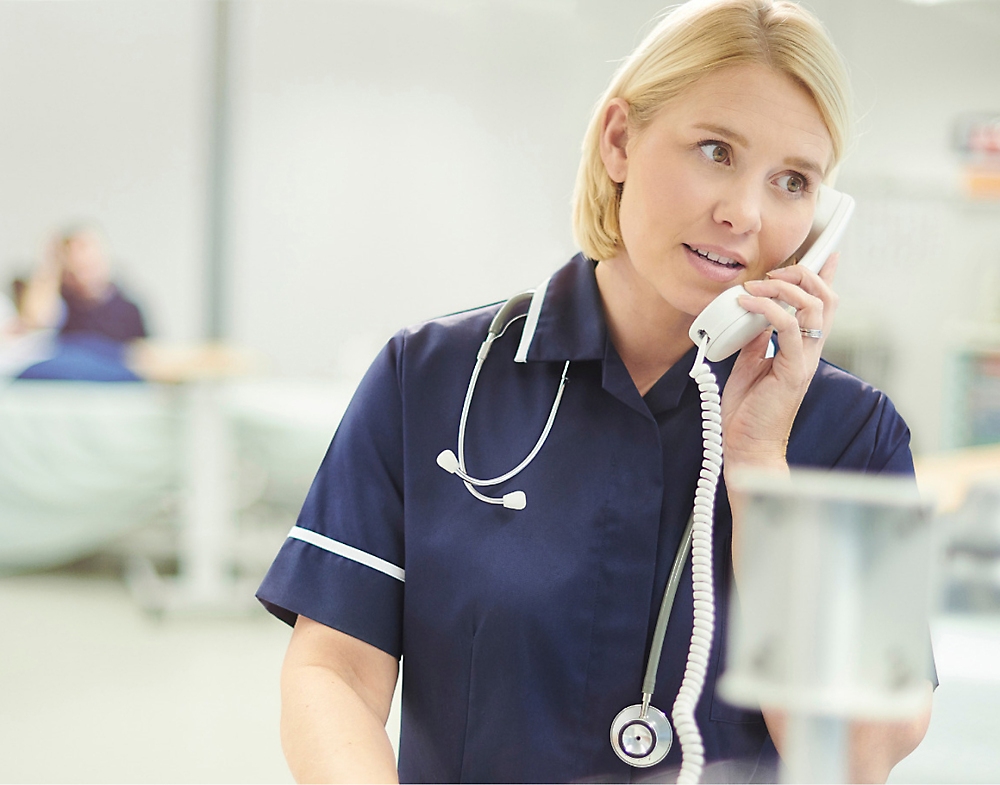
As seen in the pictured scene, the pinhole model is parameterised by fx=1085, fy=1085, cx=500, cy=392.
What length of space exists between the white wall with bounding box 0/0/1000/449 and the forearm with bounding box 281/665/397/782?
375 cm

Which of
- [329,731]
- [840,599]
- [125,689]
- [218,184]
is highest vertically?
[218,184]

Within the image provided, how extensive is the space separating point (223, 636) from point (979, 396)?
2.67 meters

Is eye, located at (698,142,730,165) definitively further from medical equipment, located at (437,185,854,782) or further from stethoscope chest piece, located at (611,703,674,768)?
stethoscope chest piece, located at (611,703,674,768)

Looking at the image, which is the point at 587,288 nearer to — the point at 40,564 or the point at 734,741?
the point at 734,741

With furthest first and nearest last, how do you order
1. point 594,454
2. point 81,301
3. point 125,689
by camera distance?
point 81,301 < point 125,689 < point 594,454

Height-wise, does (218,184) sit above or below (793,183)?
above

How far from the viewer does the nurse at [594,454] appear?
0.76 metres

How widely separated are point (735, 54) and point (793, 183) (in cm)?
10

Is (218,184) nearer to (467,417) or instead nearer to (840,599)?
(467,417)

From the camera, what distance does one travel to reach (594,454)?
0.84 metres

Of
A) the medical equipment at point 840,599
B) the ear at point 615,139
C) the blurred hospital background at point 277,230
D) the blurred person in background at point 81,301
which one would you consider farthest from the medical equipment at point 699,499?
the blurred person in background at point 81,301

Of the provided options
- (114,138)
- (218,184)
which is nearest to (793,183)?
(218,184)

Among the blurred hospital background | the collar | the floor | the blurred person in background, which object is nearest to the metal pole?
the blurred hospital background

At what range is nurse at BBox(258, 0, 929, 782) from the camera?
0.76 metres
